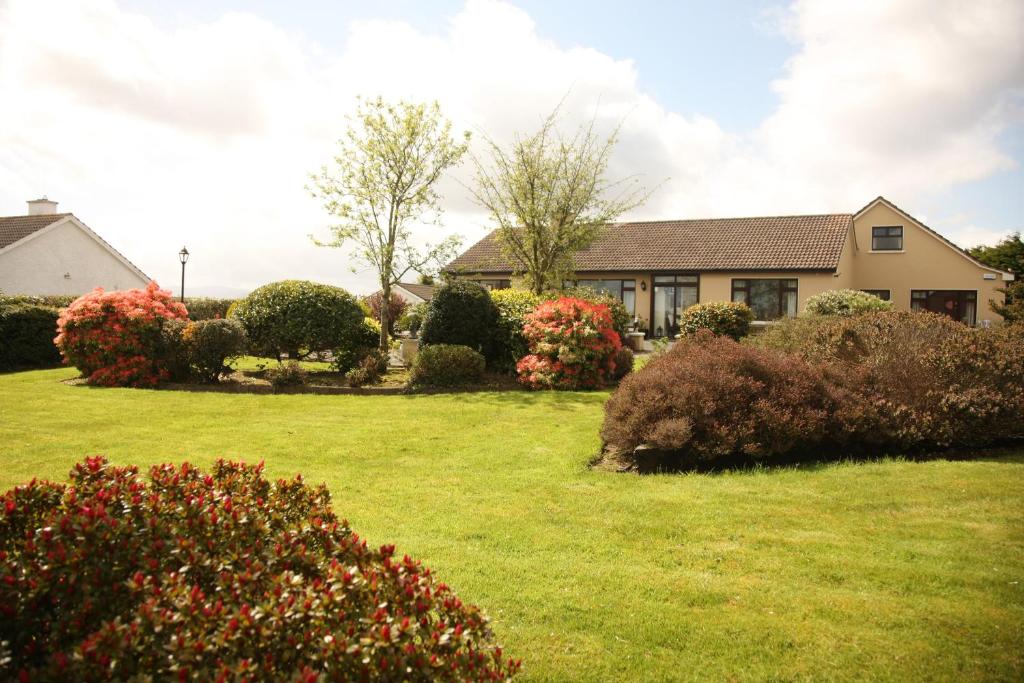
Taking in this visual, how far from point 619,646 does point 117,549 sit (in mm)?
2583

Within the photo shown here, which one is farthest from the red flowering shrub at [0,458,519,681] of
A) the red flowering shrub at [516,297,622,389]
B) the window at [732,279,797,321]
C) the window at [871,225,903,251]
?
the window at [871,225,903,251]

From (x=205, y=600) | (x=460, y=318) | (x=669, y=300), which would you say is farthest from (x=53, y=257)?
(x=205, y=600)

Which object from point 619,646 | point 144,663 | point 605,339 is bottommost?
point 619,646

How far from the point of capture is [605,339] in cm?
1470

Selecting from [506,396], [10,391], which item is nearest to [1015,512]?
[506,396]

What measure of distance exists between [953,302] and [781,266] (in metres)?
9.74

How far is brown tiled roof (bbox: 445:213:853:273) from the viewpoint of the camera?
2872 centimetres

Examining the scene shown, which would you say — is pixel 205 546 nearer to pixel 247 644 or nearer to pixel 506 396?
pixel 247 644

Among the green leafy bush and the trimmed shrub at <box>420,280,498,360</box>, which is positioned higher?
the trimmed shrub at <box>420,280,498,360</box>

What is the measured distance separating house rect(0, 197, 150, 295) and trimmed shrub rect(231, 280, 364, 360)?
Result: 1923 centimetres

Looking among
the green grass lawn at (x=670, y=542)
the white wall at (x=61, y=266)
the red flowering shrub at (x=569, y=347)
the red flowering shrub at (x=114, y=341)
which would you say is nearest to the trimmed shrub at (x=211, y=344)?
the red flowering shrub at (x=114, y=341)

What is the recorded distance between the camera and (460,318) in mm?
15430

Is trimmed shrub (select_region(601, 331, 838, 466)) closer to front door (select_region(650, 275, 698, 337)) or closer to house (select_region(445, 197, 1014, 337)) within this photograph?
house (select_region(445, 197, 1014, 337))

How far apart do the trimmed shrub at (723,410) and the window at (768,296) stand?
21.4 metres
